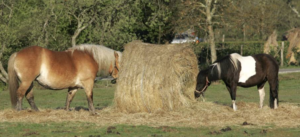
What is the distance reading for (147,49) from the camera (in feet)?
42.7

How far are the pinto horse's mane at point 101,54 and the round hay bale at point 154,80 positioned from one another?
38cm

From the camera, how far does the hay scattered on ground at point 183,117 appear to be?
36.7 feet

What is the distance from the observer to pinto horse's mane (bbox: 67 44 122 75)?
13.0 meters

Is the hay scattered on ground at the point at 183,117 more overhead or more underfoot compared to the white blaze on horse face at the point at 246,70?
more underfoot

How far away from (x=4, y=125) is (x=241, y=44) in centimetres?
2756

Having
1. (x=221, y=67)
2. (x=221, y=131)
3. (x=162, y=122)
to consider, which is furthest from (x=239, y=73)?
(x=221, y=131)

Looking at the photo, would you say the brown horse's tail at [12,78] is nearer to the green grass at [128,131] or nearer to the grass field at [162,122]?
the grass field at [162,122]

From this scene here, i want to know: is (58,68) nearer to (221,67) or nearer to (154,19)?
(221,67)

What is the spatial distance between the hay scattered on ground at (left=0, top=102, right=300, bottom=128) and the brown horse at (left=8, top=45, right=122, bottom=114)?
573 mm

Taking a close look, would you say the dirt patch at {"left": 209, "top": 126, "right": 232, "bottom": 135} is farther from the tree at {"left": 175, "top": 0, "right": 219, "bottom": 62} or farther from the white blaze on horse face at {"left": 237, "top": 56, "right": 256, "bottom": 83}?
the tree at {"left": 175, "top": 0, "right": 219, "bottom": 62}

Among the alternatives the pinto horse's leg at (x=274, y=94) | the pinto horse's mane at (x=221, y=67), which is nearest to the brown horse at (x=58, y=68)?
the pinto horse's mane at (x=221, y=67)

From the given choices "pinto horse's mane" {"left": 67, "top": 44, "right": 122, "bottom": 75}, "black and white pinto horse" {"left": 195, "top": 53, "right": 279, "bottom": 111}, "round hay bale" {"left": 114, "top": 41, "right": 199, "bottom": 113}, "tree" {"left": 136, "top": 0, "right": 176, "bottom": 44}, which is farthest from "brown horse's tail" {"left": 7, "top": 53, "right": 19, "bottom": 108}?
"tree" {"left": 136, "top": 0, "right": 176, "bottom": 44}

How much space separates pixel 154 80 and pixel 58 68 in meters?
2.41

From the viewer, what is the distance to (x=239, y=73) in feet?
44.9
